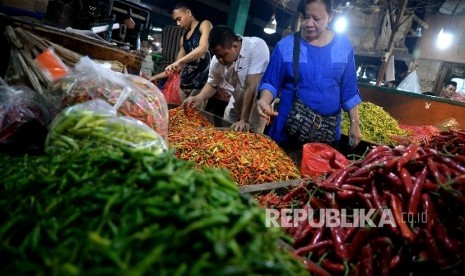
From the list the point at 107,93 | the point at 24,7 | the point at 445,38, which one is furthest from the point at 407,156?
the point at 445,38

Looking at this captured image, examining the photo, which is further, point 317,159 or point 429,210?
point 317,159

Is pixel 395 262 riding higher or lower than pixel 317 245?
higher

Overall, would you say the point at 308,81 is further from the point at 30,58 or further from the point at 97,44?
the point at 30,58

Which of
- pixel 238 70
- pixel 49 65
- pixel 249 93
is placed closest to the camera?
pixel 49 65

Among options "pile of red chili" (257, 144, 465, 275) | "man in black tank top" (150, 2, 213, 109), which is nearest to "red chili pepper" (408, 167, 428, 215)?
"pile of red chili" (257, 144, 465, 275)

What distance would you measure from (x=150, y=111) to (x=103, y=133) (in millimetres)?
668

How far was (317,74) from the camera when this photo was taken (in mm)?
3893

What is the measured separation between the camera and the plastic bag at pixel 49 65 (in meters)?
3.10

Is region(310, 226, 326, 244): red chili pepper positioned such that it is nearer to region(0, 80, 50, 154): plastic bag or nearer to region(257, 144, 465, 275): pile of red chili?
region(257, 144, 465, 275): pile of red chili

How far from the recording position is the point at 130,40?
5746mm

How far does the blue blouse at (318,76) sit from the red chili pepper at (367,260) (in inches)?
86.7

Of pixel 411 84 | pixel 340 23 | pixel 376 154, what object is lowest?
pixel 376 154

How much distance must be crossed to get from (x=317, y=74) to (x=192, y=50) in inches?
126

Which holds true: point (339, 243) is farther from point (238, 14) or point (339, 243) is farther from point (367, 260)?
point (238, 14)
